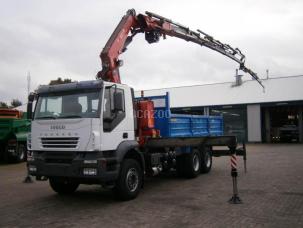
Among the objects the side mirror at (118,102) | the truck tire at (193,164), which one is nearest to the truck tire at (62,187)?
the side mirror at (118,102)

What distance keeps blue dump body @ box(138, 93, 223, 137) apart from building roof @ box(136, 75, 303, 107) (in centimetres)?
2172

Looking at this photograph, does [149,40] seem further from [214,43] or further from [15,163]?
[15,163]

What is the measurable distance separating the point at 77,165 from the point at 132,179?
5.41 feet

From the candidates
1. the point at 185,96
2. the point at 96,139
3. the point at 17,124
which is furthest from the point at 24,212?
the point at 185,96

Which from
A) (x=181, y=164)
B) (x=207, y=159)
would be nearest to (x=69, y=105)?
(x=181, y=164)

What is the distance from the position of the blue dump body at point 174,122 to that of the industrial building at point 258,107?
20.1 metres

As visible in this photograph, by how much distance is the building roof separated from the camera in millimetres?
35669

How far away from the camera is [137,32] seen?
12398mm

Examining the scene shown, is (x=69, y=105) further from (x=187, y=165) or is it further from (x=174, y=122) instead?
(x=187, y=165)

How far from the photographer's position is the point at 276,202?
9.56 m

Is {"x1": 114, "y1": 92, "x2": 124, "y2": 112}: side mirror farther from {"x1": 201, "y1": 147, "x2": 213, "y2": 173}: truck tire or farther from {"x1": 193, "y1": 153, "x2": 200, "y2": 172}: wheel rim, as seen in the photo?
{"x1": 201, "y1": 147, "x2": 213, "y2": 173}: truck tire

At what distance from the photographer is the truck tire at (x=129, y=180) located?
970cm

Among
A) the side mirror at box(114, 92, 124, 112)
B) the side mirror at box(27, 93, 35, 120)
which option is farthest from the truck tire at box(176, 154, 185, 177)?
the side mirror at box(27, 93, 35, 120)

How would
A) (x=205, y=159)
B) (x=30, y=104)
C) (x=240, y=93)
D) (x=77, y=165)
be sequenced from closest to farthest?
(x=77, y=165)
(x=30, y=104)
(x=205, y=159)
(x=240, y=93)
